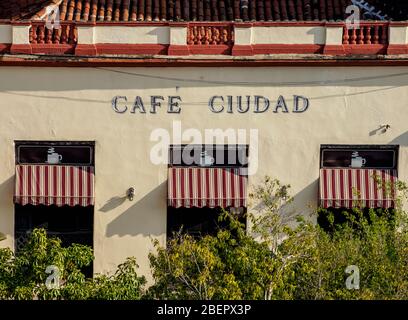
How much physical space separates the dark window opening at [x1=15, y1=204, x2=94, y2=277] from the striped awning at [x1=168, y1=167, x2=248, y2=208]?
6.19 feet

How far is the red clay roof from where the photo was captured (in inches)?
1188

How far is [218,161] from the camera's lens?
2869cm

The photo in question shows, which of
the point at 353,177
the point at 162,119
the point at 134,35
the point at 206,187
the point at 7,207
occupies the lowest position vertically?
the point at 7,207

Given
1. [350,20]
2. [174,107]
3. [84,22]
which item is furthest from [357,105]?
[84,22]

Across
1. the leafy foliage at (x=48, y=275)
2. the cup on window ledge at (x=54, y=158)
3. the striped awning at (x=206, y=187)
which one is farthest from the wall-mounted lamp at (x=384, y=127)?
the leafy foliage at (x=48, y=275)

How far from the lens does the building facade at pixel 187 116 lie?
28375 millimetres

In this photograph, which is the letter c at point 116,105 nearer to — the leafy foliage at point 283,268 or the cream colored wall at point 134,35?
the cream colored wall at point 134,35

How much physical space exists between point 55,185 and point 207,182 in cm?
318

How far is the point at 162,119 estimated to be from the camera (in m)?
28.5

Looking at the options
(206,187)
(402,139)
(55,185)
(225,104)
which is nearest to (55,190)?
(55,185)

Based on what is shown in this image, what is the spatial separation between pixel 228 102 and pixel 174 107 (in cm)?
114

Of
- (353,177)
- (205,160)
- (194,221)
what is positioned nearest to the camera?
(353,177)

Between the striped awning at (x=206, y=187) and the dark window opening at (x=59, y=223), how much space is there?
189 centimetres

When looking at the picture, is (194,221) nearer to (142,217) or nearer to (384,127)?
(142,217)
